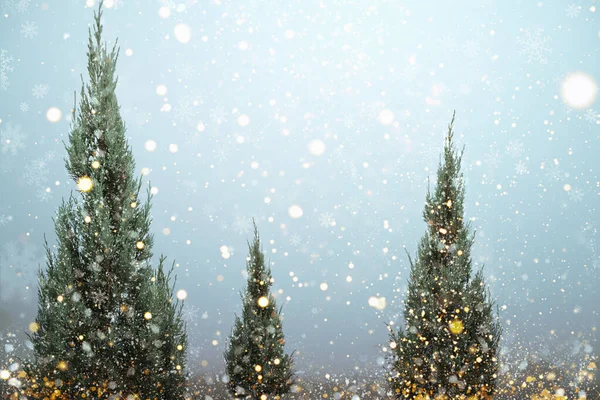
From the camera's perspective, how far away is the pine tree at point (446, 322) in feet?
36.1

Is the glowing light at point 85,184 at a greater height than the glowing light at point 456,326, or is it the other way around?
the glowing light at point 85,184

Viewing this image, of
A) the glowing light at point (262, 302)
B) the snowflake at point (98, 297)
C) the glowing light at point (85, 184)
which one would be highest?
the glowing light at point (85, 184)

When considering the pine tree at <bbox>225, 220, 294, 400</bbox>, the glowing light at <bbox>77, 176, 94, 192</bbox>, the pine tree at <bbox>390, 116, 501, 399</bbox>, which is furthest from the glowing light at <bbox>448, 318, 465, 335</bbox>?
the glowing light at <bbox>77, 176, 94, 192</bbox>

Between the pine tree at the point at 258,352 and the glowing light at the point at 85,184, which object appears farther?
the pine tree at the point at 258,352

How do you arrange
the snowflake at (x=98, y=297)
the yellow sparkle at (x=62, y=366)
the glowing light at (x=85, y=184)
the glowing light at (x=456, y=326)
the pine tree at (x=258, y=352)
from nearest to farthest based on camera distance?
1. the yellow sparkle at (x=62, y=366)
2. the snowflake at (x=98, y=297)
3. the glowing light at (x=85, y=184)
4. the glowing light at (x=456, y=326)
5. the pine tree at (x=258, y=352)

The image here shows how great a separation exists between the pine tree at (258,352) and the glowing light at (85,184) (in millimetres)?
5144

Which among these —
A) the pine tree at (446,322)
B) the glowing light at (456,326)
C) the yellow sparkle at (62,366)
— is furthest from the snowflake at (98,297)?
the glowing light at (456,326)

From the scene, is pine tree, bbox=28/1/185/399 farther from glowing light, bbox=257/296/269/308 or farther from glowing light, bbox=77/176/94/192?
glowing light, bbox=257/296/269/308

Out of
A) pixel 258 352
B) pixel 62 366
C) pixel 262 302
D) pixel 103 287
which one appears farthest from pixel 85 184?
pixel 258 352

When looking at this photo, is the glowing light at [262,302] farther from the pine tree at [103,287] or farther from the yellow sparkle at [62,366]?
the yellow sparkle at [62,366]

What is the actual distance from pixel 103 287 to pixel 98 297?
0.78 feet

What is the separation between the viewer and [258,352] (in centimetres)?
1254

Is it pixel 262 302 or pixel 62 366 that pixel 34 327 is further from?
pixel 262 302

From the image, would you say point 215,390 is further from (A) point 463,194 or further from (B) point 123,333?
(A) point 463,194
